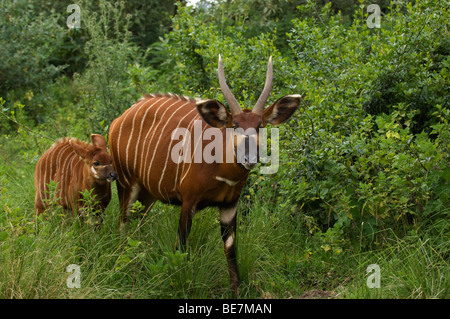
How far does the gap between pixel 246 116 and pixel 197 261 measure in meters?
1.16

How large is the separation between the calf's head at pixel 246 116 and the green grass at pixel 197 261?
2.91ft

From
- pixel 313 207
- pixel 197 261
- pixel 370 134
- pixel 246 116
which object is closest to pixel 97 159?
pixel 197 261

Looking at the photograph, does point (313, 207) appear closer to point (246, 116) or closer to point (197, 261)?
point (197, 261)

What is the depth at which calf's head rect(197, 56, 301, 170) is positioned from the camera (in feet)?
13.2

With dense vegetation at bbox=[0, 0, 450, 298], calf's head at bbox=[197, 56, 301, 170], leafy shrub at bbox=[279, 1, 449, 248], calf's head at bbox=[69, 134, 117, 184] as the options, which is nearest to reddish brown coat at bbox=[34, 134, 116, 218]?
calf's head at bbox=[69, 134, 117, 184]

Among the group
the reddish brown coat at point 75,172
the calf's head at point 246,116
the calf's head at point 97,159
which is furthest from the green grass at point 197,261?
the calf's head at point 246,116

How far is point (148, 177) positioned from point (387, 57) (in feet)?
8.58

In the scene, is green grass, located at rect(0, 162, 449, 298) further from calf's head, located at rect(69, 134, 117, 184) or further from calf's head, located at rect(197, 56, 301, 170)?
calf's head, located at rect(197, 56, 301, 170)

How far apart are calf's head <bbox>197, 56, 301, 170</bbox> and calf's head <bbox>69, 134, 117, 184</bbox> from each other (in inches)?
46.9

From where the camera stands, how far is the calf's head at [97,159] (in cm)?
500

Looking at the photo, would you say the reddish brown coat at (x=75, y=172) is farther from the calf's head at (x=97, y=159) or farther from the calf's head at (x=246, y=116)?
the calf's head at (x=246, y=116)

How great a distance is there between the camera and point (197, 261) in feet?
14.8

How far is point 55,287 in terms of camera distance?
3951mm
